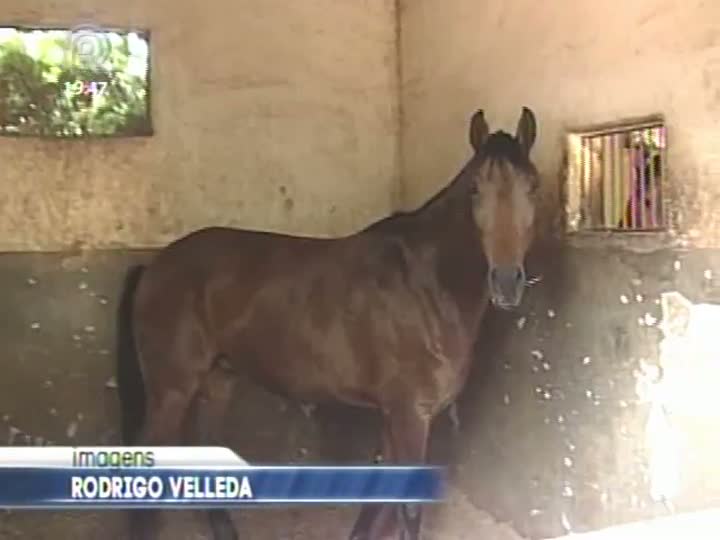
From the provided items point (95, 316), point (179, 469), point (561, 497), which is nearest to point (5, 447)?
point (95, 316)

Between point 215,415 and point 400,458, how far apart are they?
0.80m

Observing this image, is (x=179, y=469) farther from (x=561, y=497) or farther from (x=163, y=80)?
(x=163, y=80)

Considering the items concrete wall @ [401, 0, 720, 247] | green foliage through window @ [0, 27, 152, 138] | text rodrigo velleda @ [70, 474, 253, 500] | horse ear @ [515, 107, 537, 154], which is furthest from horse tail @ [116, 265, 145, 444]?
horse ear @ [515, 107, 537, 154]

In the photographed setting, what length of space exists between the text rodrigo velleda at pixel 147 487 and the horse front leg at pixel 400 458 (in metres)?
0.50

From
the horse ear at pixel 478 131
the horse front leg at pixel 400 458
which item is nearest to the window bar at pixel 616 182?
the horse ear at pixel 478 131

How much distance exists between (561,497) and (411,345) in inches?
22.1

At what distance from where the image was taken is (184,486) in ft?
9.78

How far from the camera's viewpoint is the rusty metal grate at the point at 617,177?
2.97 metres

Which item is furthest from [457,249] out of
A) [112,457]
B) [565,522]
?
[112,457]

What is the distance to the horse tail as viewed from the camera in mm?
3734

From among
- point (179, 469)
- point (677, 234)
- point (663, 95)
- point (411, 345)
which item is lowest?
point (179, 469)

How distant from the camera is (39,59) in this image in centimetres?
387

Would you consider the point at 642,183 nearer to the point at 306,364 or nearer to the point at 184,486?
the point at 306,364
